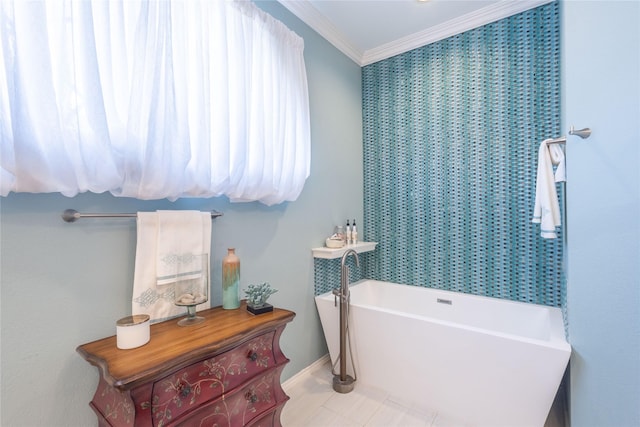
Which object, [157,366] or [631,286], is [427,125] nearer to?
[631,286]

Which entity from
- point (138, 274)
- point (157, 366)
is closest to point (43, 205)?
point (138, 274)

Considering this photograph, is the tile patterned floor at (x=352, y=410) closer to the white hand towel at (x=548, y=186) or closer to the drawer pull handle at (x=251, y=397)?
the drawer pull handle at (x=251, y=397)

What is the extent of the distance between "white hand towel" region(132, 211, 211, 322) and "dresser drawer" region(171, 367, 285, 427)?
47cm

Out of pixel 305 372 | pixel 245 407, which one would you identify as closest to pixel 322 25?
pixel 245 407

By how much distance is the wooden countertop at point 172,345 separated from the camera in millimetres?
968

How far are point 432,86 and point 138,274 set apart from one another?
2.67 meters

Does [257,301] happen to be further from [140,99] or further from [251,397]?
[140,99]

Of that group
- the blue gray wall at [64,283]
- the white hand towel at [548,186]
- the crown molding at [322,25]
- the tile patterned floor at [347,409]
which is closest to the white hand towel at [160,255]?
the blue gray wall at [64,283]

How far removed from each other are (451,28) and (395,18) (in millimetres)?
508

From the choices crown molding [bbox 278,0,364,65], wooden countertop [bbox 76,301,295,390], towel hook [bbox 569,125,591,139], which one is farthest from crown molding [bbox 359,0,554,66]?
wooden countertop [bbox 76,301,295,390]

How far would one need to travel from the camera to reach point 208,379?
3.93 ft

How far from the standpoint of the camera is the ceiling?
2.25 metres

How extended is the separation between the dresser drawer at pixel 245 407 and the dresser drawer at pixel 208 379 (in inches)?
0.8

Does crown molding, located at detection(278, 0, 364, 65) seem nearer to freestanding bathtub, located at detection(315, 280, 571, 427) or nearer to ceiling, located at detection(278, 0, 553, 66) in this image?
ceiling, located at detection(278, 0, 553, 66)
